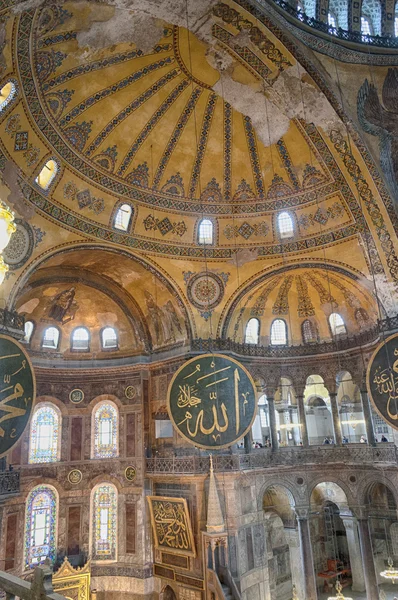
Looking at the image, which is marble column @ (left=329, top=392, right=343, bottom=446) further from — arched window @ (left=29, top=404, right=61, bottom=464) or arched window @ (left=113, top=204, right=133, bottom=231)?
arched window @ (left=29, top=404, right=61, bottom=464)

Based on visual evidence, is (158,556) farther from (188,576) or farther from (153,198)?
(153,198)

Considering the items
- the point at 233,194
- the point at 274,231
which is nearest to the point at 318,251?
the point at 274,231

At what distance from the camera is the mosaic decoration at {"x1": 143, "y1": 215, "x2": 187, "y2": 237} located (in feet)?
44.6

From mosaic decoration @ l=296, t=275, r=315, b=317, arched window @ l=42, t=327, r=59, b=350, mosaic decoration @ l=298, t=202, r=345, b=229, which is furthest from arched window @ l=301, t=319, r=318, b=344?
arched window @ l=42, t=327, r=59, b=350

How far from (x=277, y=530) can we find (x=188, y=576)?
6340 mm

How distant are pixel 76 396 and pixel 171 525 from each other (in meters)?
5.09

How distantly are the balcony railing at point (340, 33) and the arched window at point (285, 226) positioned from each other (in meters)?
4.92

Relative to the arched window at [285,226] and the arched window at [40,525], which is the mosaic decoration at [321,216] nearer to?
the arched window at [285,226]

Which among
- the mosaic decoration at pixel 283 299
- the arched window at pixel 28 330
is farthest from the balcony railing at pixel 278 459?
the arched window at pixel 28 330

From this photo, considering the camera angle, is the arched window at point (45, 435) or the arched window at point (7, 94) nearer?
the arched window at point (7, 94)

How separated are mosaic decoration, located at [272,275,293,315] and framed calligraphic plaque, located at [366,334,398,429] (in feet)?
15.9

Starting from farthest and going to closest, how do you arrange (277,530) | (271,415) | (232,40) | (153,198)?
(277,530), (271,415), (153,198), (232,40)

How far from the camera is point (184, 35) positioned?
1069 centimetres

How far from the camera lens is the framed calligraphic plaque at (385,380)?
1115 centimetres
